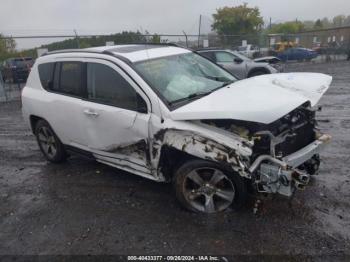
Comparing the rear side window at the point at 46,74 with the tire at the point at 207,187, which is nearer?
the tire at the point at 207,187

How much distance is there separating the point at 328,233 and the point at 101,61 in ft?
10.8

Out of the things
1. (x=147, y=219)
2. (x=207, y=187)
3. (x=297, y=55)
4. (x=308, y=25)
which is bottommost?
(x=147, y=219)

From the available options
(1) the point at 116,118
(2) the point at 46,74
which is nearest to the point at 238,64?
(2) the point at 46,74

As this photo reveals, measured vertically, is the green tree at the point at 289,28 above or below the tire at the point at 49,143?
above

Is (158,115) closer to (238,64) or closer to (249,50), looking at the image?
(238,64)

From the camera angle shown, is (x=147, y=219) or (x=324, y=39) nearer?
(x=147, y=219)

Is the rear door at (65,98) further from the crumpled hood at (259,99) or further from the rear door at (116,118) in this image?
the crumpled hood at (259,99)

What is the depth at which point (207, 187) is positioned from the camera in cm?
370

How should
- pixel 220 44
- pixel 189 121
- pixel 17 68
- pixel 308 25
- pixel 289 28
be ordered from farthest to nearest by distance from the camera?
pixel 308 25 → pixel 289 28 → pixel 220 44 → pixel 17 68 → pixel 189 121

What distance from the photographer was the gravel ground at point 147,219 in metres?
3.31

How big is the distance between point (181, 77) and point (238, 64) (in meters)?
8.80

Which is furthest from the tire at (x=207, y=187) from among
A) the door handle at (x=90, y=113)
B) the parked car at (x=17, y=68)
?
the parked car at (x=17, y=68)

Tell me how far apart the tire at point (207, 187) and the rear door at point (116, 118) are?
0.53 m

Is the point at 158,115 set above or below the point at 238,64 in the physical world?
below
